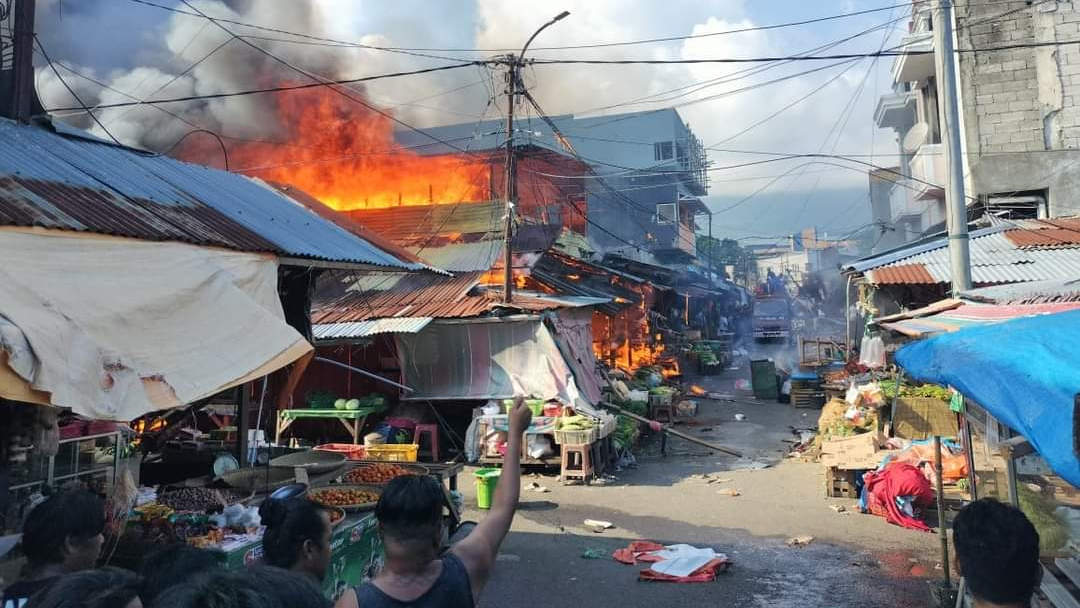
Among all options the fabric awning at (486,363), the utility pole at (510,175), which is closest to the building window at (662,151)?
the utility pole at (510,175)

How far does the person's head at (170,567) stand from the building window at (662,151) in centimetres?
3890

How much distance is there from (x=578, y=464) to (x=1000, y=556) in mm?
9766

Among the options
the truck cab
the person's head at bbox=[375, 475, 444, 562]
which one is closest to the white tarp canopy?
the person's head at bbox=[375, 475, 444, 562]

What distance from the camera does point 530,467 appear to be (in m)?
12.6

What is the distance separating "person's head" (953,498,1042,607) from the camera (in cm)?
229

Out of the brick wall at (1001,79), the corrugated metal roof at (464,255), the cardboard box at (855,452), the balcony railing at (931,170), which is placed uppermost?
the brick wall at (1001,79)

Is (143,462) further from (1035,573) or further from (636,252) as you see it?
(636,252)

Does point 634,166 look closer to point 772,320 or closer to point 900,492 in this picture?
point 772,320

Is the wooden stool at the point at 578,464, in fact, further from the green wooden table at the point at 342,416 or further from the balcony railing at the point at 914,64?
the balcony railing at the point at 914,64

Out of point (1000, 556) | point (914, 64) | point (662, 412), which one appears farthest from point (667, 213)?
point (1000, 556)

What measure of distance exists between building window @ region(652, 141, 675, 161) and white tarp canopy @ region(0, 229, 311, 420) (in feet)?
118

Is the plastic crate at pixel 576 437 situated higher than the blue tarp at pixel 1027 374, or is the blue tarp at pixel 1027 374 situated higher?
the blue tarp at pixel 1027 374

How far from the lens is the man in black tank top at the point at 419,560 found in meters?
2.07

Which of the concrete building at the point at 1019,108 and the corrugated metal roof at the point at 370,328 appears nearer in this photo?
the corrugated metal roof at the point at 370,328
